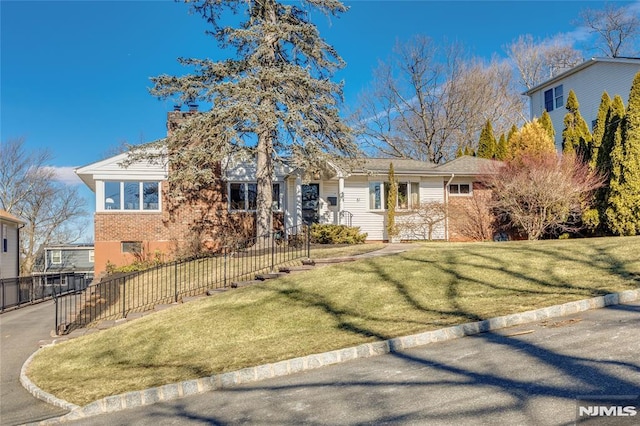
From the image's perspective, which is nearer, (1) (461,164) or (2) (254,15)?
(2) (254,15)

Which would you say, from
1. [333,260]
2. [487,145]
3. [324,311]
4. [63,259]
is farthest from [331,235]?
[63,259]

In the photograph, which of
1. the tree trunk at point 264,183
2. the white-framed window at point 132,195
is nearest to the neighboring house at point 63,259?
the white-framed window at point 132,195

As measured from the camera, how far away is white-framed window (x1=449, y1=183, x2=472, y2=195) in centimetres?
2225

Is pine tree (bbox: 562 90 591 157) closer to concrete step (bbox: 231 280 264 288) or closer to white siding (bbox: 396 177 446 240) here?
white siding (bbox: 396 177 446 240)

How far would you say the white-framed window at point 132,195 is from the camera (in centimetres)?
2014

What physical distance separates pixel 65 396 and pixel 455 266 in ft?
23.7

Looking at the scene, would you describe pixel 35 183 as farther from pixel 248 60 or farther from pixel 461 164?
pixel 461 164

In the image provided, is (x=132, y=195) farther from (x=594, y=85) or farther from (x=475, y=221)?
(x=594, y=85)

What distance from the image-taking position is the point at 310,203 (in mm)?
21750

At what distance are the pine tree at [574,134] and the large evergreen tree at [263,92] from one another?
10.1 m

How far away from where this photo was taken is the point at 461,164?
23.0 metres

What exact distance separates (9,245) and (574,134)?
28.7 meters

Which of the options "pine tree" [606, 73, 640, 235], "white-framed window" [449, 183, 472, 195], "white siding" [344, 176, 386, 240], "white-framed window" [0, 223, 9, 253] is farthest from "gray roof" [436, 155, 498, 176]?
"white-framed window" [0, 223, 9, 253]

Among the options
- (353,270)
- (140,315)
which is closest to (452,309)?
(353,270)
